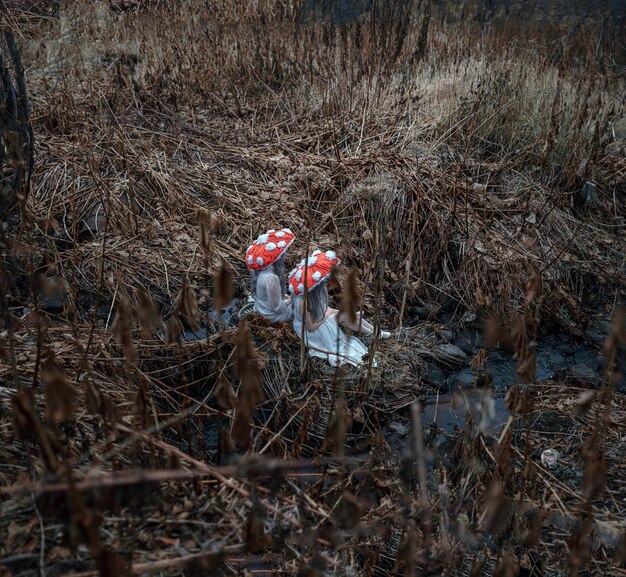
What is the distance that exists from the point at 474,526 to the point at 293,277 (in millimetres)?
1732

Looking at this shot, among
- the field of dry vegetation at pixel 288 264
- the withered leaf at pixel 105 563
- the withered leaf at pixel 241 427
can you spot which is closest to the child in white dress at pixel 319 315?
the field of dry vegetation at pixel 288 264

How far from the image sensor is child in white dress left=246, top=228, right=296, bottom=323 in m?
3.14

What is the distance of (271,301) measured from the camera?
10.6 feet

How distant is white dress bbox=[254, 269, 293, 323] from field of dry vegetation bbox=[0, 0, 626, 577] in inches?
4.0

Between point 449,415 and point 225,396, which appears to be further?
point 449,415

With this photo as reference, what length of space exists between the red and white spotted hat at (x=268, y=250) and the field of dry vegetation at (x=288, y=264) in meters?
0.35

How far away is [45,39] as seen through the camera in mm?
6012

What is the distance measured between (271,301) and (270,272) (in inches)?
6.7

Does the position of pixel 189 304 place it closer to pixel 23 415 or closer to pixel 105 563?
pixel 23 415

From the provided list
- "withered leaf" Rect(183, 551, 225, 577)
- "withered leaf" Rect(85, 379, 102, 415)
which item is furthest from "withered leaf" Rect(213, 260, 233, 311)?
"withered leaf" Rect(183, 551, 225, 577)

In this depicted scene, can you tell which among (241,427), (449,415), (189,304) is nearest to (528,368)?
(241,427)

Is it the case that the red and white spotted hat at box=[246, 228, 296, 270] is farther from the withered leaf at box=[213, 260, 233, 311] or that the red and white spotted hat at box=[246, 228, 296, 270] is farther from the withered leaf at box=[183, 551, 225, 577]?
the withered leaf at box=[183, 551, 225, 577]

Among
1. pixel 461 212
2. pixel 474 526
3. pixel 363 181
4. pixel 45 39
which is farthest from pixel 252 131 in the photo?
pixel 474 526

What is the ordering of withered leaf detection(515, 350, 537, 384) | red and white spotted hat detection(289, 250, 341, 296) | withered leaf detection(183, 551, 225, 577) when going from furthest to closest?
red and white spotted hat detection(289, 250, 341, 296), withered leaf detection(515, 350, 537, 384), withered leaf detection(183, 551, 225, 577)
